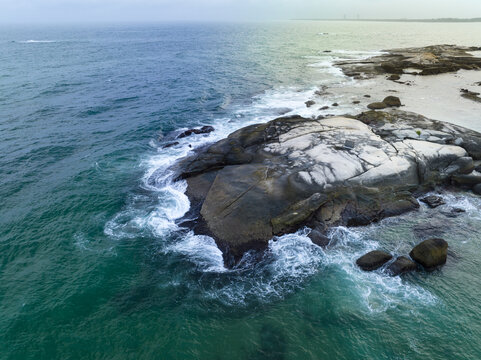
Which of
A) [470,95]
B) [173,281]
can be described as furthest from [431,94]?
[173,281]

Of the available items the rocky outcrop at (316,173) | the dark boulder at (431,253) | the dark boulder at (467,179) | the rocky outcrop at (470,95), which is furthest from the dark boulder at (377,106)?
the dark boulder at (431,253)

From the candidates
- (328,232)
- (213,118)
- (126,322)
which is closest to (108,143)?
(213,118)

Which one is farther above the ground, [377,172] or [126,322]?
[377,172]

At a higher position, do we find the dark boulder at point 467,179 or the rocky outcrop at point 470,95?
the rocky outcrop at point 470,95

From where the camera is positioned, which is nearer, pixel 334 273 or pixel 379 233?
pixel 334 273

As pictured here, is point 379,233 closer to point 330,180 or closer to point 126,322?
point 330,180

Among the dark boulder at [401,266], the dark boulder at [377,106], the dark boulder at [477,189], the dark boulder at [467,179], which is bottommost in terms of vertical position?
the dark boulder at [401,266]

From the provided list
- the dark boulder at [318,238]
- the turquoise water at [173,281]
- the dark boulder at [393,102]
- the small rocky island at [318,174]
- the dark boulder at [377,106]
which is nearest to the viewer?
the turquoise water at [173,281]

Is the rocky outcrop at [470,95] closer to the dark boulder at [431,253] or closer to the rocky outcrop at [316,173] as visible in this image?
the rocky outcrop at [316,173]
